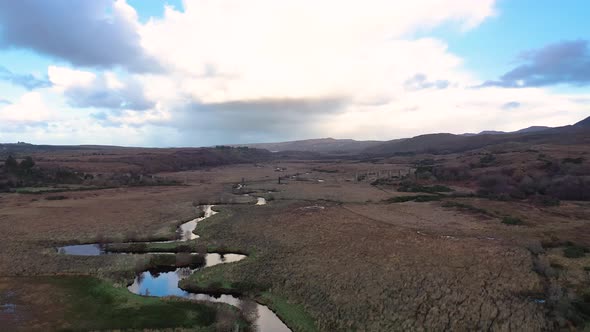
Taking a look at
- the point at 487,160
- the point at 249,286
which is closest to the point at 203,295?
the point at 249,286

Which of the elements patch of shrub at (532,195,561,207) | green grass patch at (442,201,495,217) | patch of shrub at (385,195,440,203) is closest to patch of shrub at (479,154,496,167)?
patch of shrub at (385,195,440,203)

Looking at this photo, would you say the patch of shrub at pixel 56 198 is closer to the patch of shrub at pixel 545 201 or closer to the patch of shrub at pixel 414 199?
the patch of shrub at pixel 414 199

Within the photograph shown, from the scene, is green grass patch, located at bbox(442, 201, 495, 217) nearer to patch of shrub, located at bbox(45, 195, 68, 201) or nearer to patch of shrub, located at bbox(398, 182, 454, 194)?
patch of shrub, located at bbox(398, 182, 454, 194)

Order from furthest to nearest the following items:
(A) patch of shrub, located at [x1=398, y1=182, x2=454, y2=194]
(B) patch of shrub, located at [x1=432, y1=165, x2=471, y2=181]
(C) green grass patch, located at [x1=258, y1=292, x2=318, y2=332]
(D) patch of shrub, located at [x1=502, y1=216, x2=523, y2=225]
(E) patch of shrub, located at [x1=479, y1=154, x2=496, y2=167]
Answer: (E) patch of shrub, located at [x1=479, y1=154, x2=496, y2=167] < (B) patch of shrub, located at [x1=432, y1=165, x2=471, y2=181] < (A) patch of shrub, located at [x1=398, y1=182, x2=454, y2=194] < (D) patch of shrub, located at [x1=502, y1=216, x2=523, y2=225] < (C) green grass patch, located at [x1=258, y1=292, x2=318, y2=332]

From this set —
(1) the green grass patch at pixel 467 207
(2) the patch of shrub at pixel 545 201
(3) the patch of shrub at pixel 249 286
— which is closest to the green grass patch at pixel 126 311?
(3) the patch of shrub at pixel 249 286

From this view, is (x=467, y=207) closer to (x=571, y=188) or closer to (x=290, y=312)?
(x=571, y=188)
